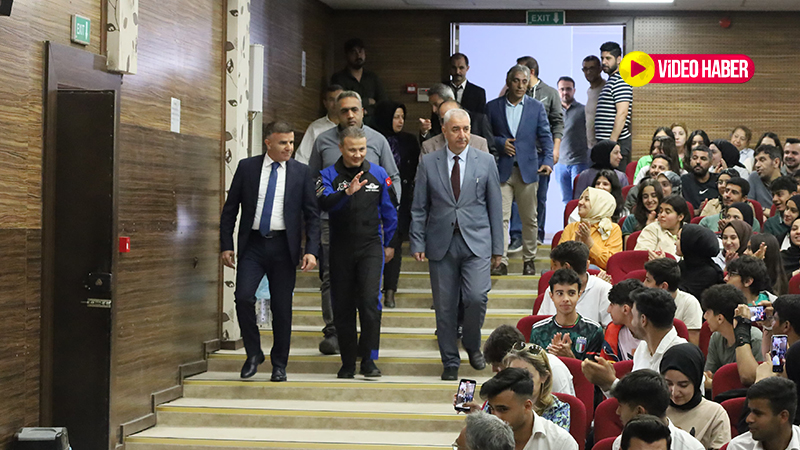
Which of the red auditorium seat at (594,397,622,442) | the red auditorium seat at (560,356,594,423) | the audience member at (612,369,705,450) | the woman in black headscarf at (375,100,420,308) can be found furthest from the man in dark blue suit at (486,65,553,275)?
the audience member at (612,369,705,450)

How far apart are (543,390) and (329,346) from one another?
2.93m

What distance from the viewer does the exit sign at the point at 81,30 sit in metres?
4.84

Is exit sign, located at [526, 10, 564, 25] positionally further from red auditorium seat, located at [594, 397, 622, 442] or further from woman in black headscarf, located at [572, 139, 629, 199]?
red auditorium seat, located at [594, 397, 622, 442]

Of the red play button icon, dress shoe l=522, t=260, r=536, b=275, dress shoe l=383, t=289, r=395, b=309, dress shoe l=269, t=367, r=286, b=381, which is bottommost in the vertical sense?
dress shoe l=269, t=367, r=286, b=381

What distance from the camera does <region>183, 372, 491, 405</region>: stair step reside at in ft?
19.1

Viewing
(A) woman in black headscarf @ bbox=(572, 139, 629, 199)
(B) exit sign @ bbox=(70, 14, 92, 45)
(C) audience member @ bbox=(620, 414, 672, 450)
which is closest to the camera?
(C) audience member @ bbox=(620, 414, 672, 450)

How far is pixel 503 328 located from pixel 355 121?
258 cm

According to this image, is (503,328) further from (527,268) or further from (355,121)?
(527,268)

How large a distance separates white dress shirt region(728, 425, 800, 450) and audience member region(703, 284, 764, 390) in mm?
891

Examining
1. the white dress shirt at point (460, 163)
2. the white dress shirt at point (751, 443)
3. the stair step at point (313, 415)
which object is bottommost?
the stair step at point (313, 415)

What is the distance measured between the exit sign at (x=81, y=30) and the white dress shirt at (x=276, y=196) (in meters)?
1.42

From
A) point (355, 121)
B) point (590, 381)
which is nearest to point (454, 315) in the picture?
point (355, 121)

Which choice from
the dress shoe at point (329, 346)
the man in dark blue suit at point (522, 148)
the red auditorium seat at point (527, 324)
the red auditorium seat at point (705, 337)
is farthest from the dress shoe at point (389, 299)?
the red auditorium seat at point (705, 337)

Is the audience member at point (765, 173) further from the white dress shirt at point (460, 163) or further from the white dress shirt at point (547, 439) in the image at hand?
the white dress shirt at point (547, 439)
